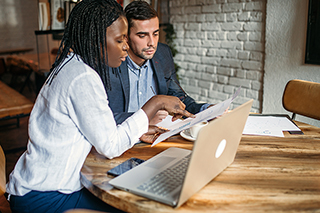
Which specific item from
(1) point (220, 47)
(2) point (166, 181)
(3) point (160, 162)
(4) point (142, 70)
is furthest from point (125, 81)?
(1) point (220, 47)

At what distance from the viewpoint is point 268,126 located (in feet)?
4.68

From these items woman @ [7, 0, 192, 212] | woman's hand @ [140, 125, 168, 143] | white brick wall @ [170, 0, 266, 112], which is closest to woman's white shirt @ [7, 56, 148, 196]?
woman @ [7, 0, 192, 212]

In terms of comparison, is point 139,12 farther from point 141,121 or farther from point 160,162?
point 160,162

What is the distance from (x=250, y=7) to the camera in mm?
2918

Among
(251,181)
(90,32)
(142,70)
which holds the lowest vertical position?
(251,181)

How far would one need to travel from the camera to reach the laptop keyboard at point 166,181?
826 mm

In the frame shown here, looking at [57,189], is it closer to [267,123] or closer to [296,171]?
[296,171]

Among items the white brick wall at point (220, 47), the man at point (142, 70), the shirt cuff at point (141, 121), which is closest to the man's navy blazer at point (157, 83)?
the man at point (142, 70)

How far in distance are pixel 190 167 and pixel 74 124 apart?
465 millimetres

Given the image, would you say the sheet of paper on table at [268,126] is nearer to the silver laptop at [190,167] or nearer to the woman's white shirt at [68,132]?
the silver laptop at [190,167]

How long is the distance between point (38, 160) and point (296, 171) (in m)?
0.83

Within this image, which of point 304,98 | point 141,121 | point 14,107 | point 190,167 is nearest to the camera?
point 190,167

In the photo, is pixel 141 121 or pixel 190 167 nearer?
pixel 190 167

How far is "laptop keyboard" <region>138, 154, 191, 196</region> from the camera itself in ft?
2.71
